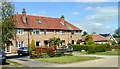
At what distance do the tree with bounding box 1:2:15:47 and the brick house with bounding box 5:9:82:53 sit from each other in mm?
15606

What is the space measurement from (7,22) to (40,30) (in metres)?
24.0

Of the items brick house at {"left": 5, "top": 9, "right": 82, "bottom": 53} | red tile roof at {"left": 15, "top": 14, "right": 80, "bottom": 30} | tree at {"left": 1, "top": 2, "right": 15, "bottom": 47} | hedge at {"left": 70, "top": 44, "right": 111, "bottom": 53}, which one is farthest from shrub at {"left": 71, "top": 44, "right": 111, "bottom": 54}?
tree at {"left": 1, "top": 2, "right": 15, "bottom": 47}

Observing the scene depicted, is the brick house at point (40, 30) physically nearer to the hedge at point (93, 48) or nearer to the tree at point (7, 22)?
the hedge at point (93, 48)

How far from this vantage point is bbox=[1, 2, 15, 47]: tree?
25797 millimetres

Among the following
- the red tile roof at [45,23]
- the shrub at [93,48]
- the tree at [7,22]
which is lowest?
the shrub at [93,48]

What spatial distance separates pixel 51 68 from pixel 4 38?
7481mm

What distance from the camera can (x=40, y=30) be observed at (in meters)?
50.3

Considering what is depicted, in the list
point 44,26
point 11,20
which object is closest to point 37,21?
point 44,26

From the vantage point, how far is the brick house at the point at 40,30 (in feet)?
154

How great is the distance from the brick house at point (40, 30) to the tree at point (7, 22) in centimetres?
1561

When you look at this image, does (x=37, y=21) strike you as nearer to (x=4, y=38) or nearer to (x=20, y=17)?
(x=20, y=17)

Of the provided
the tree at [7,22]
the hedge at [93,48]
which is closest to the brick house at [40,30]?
the hedge at [93,48]

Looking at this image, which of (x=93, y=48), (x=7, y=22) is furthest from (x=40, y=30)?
(x=7, y=22)

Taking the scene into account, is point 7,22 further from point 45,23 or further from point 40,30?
point 45,23
